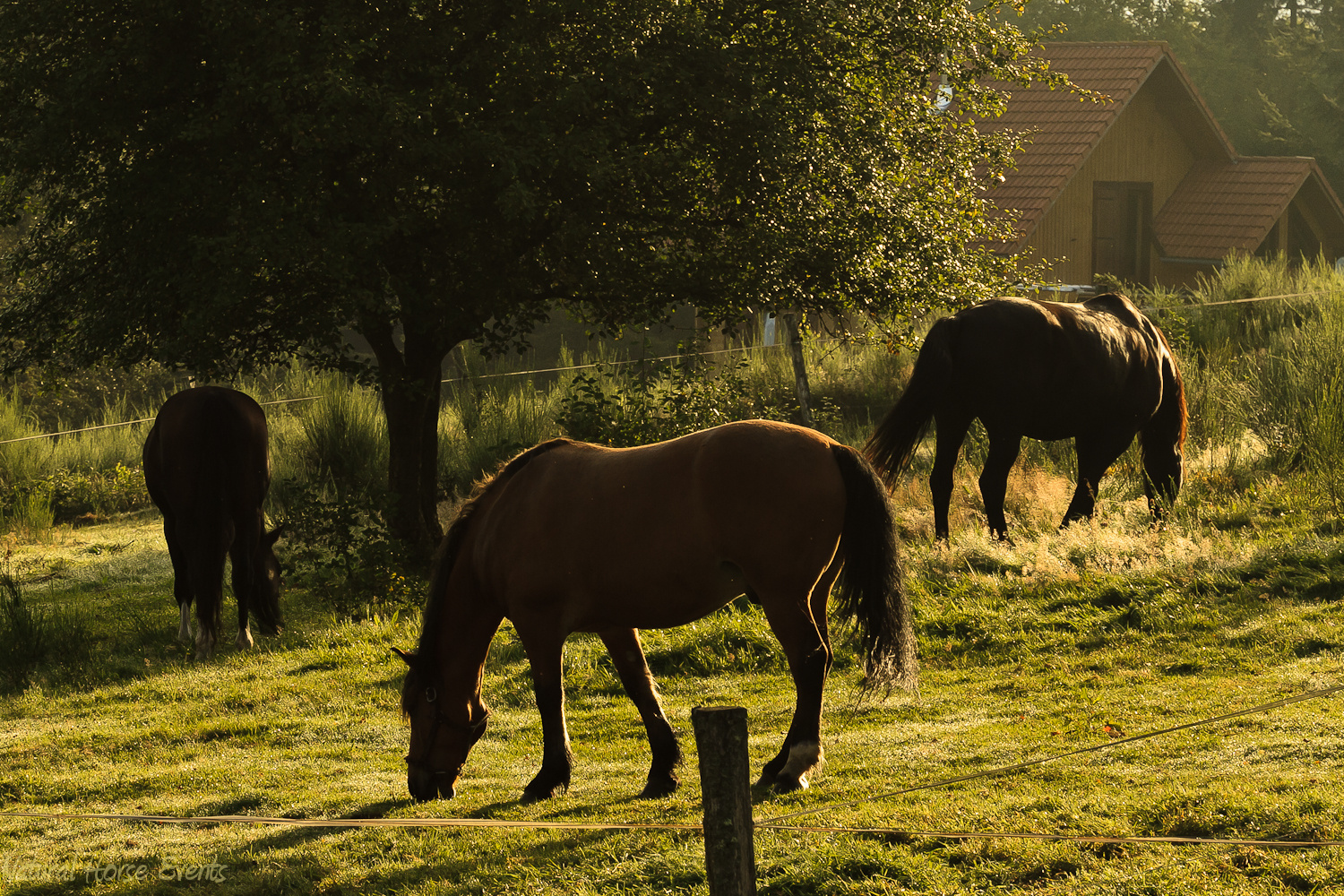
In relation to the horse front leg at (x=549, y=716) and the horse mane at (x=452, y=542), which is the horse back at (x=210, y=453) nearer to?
the horse mane at (x=452, y=542)

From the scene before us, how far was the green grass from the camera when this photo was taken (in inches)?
180

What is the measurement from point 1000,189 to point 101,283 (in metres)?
18.1

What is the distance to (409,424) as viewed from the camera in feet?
41.2

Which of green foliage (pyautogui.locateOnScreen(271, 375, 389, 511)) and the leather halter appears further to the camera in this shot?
green foliage (pyautogui.locateOnScreen(271, 375, 389, 511))

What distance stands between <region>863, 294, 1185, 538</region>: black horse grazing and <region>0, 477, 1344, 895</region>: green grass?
0.55 metres

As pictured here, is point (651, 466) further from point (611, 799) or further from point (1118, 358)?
point (1118, 358)

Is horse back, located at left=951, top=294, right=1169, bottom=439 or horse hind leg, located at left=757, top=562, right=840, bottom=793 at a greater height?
horse back, located at left=951, top=294, right=1169, bottom=439

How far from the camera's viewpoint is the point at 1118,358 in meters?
10.6

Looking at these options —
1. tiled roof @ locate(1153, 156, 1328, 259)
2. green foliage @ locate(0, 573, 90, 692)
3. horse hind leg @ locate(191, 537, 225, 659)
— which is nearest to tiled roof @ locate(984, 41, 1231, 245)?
tiled roof @ locate(1153, 156, 1328, 259)

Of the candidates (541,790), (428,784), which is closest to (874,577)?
(541,790)

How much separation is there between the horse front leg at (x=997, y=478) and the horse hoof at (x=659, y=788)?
222 inches

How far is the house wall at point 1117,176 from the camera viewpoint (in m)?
25.0

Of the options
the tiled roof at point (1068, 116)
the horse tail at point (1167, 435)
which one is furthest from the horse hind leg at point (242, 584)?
the tiled roof at point (1068, 116)

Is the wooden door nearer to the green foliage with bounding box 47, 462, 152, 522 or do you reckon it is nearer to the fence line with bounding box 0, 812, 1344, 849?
the green foliage with bounding box 47, 462, 152, 522
